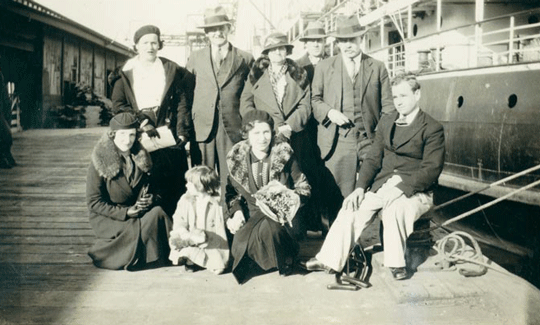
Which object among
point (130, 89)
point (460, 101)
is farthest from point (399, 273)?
point (460, 101)

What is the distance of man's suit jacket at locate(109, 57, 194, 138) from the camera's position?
4688 millimetres

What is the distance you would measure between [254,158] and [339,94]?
3.61ft

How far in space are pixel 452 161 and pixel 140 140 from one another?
20.6ft

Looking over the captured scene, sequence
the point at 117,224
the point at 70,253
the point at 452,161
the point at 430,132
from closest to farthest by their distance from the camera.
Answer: the point at 430,132
the point at 117,224
the point at 70,253
the point at 452,161

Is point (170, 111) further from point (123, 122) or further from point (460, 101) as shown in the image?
point (460, 101)

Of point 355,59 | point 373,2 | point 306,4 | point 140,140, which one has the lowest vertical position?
point 140,140

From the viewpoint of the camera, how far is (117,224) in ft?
13.9

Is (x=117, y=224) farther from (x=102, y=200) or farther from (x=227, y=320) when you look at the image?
(x=227, y=320)

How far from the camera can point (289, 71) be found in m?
4.87

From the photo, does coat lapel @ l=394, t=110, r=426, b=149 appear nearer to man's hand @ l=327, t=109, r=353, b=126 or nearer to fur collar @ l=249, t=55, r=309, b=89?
man's hand @ l=327, t=109, r=353, b=126

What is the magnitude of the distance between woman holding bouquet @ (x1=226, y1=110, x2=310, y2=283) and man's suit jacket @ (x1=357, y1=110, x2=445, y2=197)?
1.82ft

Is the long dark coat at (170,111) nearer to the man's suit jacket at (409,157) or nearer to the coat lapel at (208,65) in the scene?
the coat lapel at (208,65)

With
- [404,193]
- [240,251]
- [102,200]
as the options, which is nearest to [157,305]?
[240,251]

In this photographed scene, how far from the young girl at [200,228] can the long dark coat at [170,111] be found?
591 mm
